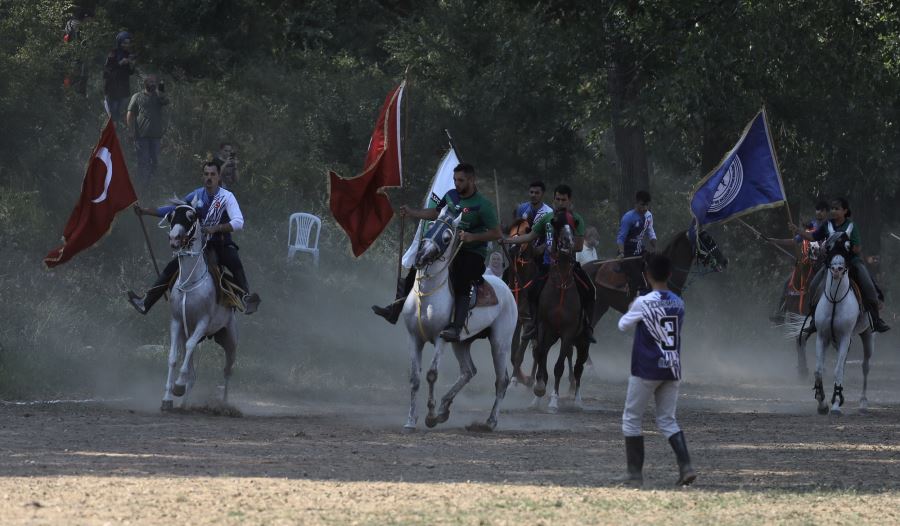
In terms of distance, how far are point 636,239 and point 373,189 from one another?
233 inches

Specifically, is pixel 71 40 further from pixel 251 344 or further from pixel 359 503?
pixel 359 503

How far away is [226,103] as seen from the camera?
34.7 m

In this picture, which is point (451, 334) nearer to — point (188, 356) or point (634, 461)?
point (188, 356)

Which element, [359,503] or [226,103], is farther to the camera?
[226,103]

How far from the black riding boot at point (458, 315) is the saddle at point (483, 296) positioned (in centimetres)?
17

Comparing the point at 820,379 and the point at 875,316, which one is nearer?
the point at 820,379

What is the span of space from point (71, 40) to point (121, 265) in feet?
21.0

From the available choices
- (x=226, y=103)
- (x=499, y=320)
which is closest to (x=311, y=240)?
(x=226, y=103)

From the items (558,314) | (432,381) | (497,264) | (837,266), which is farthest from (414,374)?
Result: (837,266)

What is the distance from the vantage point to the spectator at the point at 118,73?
28922mm

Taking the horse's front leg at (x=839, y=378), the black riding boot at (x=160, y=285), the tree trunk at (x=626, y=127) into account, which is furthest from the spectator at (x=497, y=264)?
the tree trunk at (x=626, y=127)

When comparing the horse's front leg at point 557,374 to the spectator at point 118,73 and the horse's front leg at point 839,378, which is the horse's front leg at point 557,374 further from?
the spectator at point 118,73

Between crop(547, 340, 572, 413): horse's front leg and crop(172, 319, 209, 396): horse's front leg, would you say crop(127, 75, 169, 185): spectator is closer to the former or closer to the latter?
crop(172, 319, 209, 396): horse's front leg

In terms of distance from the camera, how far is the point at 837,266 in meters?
20.2
